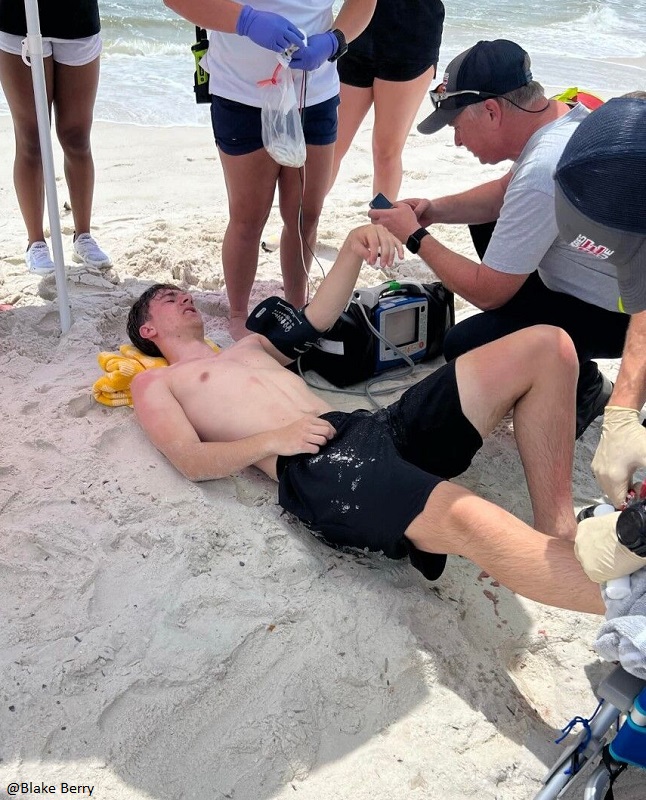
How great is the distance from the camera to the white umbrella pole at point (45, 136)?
303cm

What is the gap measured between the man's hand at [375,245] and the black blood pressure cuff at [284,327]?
35 cm

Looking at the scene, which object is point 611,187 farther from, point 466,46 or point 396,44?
point 466,46

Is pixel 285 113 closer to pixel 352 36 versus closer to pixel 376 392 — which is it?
pixel 352 36

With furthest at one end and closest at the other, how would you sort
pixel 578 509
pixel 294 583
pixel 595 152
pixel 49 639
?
pixel 578 509, pixel 294 583, pixel 49 639, pixel 595 152

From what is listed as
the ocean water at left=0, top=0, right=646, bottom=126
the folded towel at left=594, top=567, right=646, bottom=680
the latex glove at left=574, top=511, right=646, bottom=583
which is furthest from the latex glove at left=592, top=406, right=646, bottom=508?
the ocean water at left=0, top=0, right=646, bottom=126

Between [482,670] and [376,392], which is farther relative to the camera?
[376,392]

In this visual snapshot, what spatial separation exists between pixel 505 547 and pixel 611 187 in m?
0.97

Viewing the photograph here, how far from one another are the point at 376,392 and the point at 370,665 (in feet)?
5.06

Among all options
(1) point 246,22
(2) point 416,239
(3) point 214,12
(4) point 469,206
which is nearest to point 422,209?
(4) point 469,206

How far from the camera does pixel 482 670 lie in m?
2.21

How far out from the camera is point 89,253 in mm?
4254

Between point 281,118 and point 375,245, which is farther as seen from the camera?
point 281,118

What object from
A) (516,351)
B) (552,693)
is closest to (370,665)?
(552,693)

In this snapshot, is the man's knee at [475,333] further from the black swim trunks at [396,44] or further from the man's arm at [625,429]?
the black swim trunks at [396,44]
